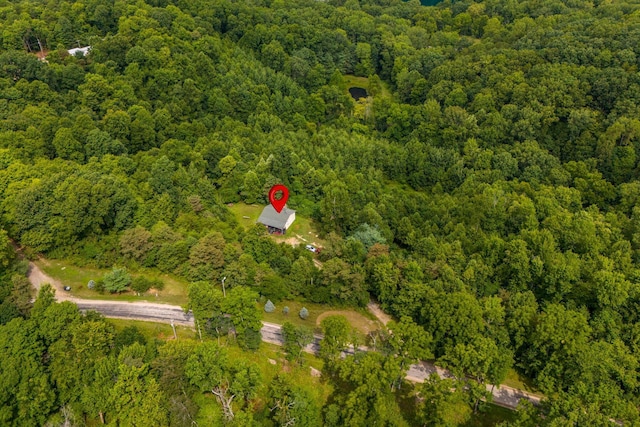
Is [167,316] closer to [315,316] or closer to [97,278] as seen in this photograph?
[97,278]

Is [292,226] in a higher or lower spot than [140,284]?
lower

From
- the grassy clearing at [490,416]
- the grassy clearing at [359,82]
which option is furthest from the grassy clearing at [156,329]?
the grassy clearing at [359,82]

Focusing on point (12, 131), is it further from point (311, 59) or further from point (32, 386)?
point (311, 59)

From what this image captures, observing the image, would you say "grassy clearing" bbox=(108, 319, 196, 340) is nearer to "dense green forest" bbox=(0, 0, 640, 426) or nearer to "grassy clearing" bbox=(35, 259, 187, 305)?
"grassy clearing" bbox=(35, 259, 187, 305)

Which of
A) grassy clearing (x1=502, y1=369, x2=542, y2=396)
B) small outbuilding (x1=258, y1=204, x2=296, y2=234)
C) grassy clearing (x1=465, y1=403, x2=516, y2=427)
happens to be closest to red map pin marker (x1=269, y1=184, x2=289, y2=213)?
small outbuilding (x1=258, y1=204, x2=296, y2=234)

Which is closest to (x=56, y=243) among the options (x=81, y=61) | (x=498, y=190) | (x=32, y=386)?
(x=32, y=386)

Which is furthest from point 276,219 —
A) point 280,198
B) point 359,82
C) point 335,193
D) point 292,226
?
point 359,82
